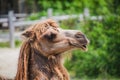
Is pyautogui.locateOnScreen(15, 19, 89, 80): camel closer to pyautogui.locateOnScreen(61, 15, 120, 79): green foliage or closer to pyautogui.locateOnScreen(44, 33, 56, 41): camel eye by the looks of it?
pyautogui.locateOnScreen(44, 33, 56, 41): camel eye

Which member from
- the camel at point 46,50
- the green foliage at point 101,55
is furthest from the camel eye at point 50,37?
the green foliage at point 101,55

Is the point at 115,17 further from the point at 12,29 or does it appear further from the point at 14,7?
the point at 14,7

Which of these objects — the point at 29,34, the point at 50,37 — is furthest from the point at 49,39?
the point at 29,34

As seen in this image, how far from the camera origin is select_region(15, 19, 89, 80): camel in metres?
2.46

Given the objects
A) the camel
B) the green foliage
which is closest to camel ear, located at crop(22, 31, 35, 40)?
the camel

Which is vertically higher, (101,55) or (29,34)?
(29,34)

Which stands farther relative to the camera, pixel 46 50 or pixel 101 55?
pixel 101 55

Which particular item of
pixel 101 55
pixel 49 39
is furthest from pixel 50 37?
pixel 101 55

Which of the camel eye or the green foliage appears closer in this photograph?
the camel eye

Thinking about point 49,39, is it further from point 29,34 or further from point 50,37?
point 29,34

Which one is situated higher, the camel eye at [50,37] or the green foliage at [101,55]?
the camel eye at [50,37]

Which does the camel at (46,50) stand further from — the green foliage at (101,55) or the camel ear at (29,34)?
the green foliage at (101,55)

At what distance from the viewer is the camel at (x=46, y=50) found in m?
2.46

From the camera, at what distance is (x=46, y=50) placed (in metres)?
2.51
